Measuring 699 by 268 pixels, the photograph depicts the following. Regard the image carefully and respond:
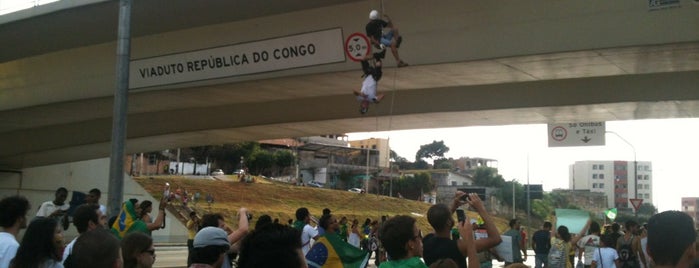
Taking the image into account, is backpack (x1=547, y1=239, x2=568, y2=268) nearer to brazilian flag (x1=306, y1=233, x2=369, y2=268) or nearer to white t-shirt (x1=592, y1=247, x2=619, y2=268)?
white t-shirt (x1=592, y1=247, x2=619, y2=268)

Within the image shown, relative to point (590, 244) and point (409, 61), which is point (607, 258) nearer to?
point (590, 244)

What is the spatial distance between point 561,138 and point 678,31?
1030 centimetres

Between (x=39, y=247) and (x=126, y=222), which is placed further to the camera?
(x=126, y=222)

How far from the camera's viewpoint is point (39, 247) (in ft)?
15.1

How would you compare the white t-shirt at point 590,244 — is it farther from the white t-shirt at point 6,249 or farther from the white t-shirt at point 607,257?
the white t-shirt at point 6,249

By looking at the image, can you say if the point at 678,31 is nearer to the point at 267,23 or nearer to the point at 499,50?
the point at 499,50

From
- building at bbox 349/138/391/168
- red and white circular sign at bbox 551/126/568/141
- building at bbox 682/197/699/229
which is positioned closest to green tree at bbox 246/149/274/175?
building at bbox 349/138/391/168

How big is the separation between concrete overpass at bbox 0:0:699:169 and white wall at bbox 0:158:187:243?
1467cm

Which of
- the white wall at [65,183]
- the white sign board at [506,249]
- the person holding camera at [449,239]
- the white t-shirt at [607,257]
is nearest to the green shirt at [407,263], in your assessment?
the person holding camera at [449,239]

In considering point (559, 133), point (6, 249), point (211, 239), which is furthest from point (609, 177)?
point (211, 239)

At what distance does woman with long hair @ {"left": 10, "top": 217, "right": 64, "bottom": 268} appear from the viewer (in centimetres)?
456

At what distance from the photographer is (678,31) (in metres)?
11.8

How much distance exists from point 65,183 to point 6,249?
118 ft

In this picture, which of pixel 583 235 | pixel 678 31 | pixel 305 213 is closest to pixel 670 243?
pixel 305 213
